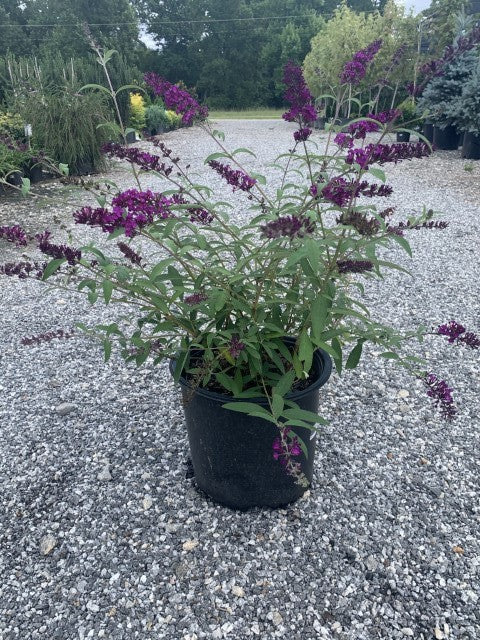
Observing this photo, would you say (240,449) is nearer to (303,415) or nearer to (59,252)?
(303,415)

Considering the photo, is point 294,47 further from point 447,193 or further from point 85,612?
point 85,612

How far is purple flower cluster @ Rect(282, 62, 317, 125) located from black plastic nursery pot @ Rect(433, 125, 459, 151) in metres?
9.93

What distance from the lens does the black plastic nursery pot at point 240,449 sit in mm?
1816

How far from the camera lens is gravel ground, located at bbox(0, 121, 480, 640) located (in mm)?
1664

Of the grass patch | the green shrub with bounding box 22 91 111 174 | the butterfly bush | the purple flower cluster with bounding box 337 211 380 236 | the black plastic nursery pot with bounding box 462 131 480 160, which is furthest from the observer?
the grass patch

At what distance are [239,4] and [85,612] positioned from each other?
41.8 meters

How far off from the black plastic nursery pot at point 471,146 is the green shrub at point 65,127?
6.78 meters

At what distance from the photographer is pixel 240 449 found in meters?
1.89

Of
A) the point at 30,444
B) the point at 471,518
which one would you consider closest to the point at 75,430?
the point at 30,444

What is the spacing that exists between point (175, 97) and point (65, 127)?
7.28 metres

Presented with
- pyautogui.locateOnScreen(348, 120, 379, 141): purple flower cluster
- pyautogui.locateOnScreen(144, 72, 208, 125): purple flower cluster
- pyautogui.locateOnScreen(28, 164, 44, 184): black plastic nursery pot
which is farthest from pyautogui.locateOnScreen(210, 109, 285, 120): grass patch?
pyautogui.locateOnScreen(348, 120, 379, 141): purple flower cluster


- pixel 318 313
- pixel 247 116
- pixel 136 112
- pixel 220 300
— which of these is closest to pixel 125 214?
pixel 220 300

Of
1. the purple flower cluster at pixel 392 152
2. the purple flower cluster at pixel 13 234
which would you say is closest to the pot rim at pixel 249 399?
the purple flower cluster at pixel 13 234

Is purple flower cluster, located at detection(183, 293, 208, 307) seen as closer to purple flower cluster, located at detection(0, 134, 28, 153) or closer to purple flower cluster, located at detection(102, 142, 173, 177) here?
purple flower cluster, located at detection(102, 142, 173, 177)
